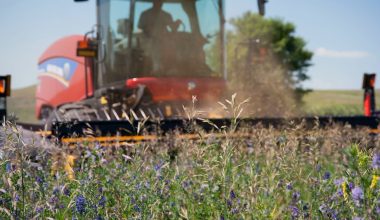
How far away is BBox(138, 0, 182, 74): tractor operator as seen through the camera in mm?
9734

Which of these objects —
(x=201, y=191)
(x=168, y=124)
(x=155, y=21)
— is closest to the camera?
(x=201, y=191)

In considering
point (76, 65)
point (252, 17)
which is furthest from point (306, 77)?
point (76, 65)

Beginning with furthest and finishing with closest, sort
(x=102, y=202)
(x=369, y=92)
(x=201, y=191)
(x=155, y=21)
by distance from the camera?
(x=369, y=92) → (x=155, y=21) → (x=102, y=202) → (x=201, y=191)

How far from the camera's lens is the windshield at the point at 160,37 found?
32.0 ft

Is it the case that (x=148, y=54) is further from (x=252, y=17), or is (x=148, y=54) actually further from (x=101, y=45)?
(x=252, y=17)

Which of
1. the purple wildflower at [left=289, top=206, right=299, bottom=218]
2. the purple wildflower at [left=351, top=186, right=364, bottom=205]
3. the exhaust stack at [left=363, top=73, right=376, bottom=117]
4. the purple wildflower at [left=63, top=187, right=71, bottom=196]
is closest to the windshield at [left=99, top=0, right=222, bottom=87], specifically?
the exhaust stack at [left=363, top=73, right=376, bottom=117]

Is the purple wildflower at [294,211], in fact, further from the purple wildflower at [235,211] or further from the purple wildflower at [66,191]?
the purple wildflower at [66,191]

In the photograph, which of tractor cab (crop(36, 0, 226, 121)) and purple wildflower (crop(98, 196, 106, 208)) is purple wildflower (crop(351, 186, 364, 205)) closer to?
purple wildflower (crop(98, 196, 106, 208))

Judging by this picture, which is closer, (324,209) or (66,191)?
(324,209)

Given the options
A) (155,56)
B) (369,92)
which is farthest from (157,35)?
(369,92)

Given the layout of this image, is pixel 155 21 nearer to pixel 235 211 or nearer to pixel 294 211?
pixel 294 211

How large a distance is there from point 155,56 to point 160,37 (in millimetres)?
304

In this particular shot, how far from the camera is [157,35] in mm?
9742

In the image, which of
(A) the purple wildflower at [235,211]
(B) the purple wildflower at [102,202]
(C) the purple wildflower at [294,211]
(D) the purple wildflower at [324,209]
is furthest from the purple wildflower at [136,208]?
(D) the purple wildflower at [324,209]
